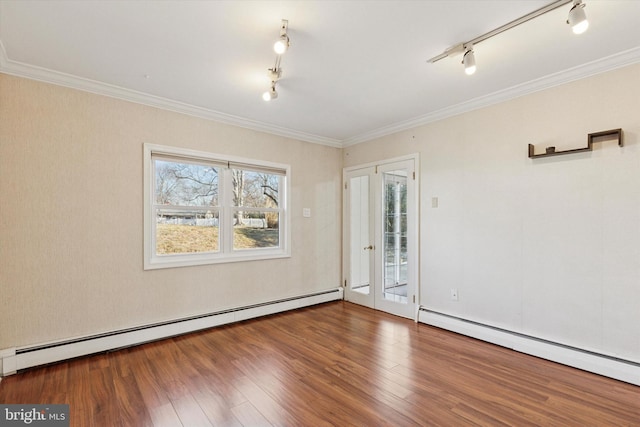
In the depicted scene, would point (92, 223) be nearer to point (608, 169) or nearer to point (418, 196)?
point (418, 196)

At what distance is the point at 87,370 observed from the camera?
2.64m

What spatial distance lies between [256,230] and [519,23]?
3.58 meters

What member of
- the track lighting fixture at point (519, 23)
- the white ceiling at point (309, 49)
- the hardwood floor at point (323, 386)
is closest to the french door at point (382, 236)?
the hardwood floor at point (323, 386)

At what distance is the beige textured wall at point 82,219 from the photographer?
2.63 meters

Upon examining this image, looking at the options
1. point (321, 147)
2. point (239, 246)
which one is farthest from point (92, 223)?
point (321, 147)

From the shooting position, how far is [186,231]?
3668 millimetres

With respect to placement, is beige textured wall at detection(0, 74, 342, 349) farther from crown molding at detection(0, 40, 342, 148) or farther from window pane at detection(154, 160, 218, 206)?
window pane at detection(154, 160, 218, 206)

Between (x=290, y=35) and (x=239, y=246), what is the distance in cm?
276

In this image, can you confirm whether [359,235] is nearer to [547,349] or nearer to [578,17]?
[547,349]

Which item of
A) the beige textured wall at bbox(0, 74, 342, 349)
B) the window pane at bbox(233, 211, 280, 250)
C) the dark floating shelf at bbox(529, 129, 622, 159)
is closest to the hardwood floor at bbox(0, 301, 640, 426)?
the beige textured wall at bbox(0, 74, 342, 349)

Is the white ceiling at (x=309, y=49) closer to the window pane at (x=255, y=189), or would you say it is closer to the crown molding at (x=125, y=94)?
the crown molding at (x=125, y=94)

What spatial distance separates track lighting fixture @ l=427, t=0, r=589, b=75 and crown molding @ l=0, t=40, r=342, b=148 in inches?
96.2

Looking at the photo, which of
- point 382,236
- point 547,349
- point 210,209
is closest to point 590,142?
point 547,349

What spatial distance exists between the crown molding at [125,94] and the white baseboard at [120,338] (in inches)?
96.2
